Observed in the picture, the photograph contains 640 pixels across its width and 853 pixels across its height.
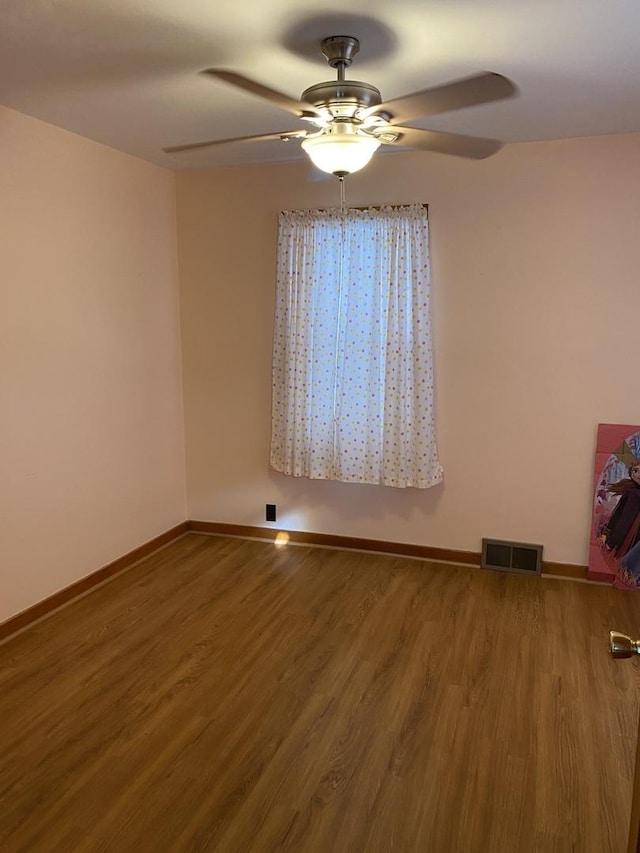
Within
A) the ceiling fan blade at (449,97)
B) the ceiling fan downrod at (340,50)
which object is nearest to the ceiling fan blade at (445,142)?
the ceiling fan blade at (449,97)

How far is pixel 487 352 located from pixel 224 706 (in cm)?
232

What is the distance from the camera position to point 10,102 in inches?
109

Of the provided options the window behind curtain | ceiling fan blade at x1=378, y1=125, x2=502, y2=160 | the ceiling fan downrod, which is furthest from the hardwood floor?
the ceiling fan downrod

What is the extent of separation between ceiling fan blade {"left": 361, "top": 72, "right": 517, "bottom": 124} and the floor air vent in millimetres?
2542

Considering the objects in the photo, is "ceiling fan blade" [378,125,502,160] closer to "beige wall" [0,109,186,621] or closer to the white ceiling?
the white ceiling

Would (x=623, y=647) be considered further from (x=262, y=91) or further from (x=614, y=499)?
(x=614, y=499)

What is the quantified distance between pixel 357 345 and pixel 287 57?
1.76 meters

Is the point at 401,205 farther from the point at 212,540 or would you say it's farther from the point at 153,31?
the point at 212,540

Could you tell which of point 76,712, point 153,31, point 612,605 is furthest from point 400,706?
point 153,31

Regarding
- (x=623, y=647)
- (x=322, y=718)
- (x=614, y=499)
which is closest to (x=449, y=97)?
(x=623, y=647)

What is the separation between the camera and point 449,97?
188 centimetres

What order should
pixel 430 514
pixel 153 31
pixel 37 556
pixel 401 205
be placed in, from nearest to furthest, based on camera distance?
pixel 153 31 < pixel 37 556 < pixel 401 205 < pixel 430 514

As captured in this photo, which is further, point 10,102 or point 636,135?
point 636,135

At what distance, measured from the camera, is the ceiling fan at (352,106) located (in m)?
1.87
